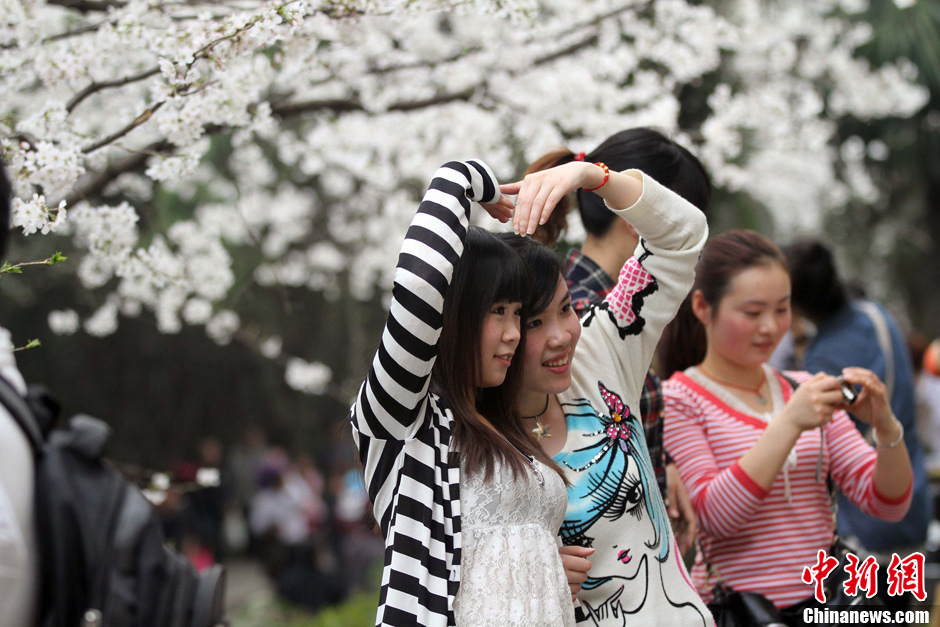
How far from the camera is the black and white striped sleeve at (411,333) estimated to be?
146 centimetres

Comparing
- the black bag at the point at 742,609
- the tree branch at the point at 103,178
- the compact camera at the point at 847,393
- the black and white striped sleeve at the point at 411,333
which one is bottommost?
the black bag at the point at 742,609

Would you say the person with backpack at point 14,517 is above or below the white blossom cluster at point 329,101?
below

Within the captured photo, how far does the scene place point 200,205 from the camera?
668 cm

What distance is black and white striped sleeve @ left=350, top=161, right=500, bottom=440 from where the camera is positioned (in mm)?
1465

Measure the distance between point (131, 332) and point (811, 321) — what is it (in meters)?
7.14

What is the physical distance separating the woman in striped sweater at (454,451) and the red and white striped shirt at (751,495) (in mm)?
679

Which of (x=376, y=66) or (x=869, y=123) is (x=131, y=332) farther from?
(x=869, y=123)

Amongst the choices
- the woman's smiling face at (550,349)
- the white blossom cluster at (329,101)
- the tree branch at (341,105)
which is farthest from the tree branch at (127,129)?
the woman's smiling face at (550,349)

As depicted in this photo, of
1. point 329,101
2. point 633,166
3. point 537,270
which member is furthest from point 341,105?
point 537,270

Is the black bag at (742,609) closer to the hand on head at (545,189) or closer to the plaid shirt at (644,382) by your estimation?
the plaid shirt at (644,382)

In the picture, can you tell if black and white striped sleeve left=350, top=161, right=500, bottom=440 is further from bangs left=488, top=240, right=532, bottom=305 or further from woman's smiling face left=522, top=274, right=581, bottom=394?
woman's smiling face left=522, top=274, right=581, bottom=394

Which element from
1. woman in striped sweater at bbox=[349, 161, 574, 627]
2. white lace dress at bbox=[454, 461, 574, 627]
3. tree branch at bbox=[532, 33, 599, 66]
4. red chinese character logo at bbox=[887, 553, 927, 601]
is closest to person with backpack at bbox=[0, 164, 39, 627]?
woman in striped sweater at bbox=[349, 161, 574, 627]

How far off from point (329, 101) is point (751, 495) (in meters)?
2.20

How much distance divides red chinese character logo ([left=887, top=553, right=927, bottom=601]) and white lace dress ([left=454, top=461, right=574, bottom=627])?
110 centimetres
